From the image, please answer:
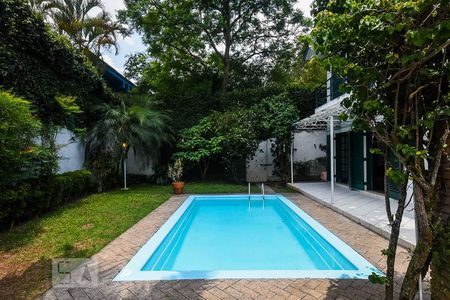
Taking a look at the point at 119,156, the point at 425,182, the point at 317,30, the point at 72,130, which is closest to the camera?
the point at 425,182

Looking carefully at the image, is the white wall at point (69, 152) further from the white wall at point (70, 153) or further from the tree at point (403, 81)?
the tree at point (403, 81)

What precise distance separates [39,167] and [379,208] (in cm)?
862

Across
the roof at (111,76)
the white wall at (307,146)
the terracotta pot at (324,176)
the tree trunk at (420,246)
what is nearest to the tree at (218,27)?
the roof at (111,76)

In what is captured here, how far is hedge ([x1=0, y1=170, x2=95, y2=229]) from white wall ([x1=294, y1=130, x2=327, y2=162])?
415 inches

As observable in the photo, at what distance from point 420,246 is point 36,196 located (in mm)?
7540

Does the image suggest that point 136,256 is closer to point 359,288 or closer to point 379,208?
point 359,288

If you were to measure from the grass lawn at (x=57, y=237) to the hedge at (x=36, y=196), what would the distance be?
0.23 m

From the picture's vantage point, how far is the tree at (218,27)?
1690cm

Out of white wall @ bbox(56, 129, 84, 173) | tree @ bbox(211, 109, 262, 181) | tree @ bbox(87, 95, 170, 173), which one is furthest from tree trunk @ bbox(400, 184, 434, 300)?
tree @ bbox(87, 95, 170, 173)

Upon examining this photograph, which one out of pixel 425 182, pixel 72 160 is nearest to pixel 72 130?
pixel 72 160

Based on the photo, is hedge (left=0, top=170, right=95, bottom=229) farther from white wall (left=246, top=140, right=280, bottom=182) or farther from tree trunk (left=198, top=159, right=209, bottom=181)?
white wall (left=246, top=140, right=280, bottom=182)

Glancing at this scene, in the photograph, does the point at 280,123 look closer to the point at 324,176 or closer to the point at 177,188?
the point at 324,176

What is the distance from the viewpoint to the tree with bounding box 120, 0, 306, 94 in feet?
55.4

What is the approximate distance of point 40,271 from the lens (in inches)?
154
